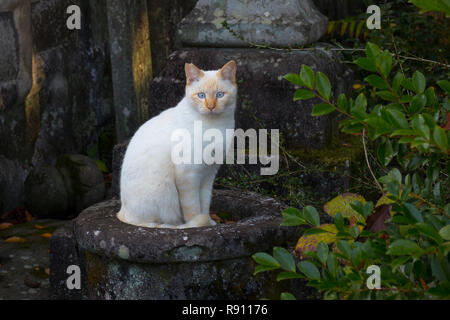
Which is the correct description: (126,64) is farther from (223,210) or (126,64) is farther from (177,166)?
(177,166)

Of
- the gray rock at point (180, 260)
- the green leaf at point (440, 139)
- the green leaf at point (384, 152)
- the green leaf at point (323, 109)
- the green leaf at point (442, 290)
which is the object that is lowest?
the gray rock at point (180, 260)

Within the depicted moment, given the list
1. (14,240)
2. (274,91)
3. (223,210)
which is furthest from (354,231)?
(14,240)

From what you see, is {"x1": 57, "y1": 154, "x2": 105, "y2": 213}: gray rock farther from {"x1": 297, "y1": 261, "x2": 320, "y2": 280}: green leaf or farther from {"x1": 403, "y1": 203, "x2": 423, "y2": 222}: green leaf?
{"x1": 403, "y1": 203, "x2": 423, "y2": 222}: green leaf

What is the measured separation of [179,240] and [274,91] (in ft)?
4.64

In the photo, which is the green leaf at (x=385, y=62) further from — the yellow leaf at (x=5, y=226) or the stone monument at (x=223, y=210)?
the yellow leaf at (x=5, y=226)

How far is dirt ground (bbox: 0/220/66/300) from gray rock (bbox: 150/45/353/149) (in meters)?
1.25

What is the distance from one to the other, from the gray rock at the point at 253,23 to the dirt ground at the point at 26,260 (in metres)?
1.53

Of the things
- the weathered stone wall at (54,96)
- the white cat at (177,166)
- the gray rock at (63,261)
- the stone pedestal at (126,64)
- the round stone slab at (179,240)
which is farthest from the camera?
the stone pedestal at (126,64)

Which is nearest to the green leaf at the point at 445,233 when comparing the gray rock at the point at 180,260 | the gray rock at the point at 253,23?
the gray rock at the point at 180,260

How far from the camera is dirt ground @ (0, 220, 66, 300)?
12.0 feet

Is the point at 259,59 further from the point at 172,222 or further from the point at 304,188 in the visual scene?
the point at 172,222

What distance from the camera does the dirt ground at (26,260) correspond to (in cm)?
366

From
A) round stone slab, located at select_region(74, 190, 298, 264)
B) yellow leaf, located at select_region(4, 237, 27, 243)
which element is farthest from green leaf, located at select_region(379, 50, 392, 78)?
yellow leaf, located at select_region(4, 237, 27, 243)

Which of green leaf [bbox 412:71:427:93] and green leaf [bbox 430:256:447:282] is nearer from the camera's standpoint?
green leaf [bbox 430:256:447:282]
